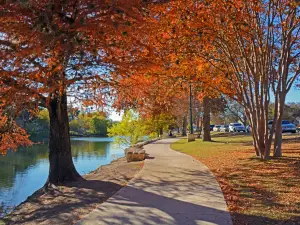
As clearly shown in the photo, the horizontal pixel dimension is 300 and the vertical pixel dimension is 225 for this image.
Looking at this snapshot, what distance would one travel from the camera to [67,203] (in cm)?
812

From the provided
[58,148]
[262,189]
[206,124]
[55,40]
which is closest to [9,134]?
[58,148]

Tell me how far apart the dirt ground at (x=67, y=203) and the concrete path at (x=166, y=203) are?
1.45 feet

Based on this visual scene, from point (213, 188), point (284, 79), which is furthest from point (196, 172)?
point (284, 79)

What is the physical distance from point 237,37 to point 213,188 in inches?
244

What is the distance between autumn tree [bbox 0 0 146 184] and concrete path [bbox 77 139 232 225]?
3210mm

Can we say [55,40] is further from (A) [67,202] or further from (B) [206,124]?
(B) [206,124]

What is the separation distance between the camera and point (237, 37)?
38.2ft

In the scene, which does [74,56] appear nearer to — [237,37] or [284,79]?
[237,37]

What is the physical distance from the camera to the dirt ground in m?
6.87

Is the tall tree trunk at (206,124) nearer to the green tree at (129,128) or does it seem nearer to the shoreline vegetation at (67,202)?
the green tree at (129,128)

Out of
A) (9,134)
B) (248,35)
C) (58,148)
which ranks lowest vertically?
(58,148)

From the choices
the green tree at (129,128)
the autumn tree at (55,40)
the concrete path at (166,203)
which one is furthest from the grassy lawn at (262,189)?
the green tree at (129,128)

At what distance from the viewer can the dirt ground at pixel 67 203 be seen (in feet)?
22.5

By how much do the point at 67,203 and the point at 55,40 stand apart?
14.1ft
